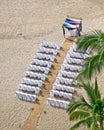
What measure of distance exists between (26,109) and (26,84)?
2.50 m

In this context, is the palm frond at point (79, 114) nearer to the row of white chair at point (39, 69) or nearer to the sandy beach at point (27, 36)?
the sandy beach at point (27, 36)

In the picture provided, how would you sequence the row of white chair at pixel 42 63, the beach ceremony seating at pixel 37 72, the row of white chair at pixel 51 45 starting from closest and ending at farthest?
the beach ceremony seating at pixel 37 72
the row of white chair at pixel 42 63
the row of white chair at pixel 51 45

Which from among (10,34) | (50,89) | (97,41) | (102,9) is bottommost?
(50,89)

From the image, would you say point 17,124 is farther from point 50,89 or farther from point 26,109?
point 50,89

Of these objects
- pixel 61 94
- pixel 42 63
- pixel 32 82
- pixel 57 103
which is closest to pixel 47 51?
pixel 42 63

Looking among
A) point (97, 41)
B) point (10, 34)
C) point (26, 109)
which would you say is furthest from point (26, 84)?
point (97, 41)

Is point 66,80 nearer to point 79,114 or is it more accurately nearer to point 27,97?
point 27,97

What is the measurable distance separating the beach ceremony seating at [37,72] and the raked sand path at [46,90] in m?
0.31

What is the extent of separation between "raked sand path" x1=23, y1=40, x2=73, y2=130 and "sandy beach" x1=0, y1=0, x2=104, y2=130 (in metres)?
0.29

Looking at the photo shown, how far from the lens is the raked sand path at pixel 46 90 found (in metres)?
23.4

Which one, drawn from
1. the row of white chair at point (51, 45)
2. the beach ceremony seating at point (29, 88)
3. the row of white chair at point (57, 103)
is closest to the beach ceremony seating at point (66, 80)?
the row of white chair at point (57, 103)

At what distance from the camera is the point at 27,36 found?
31094mm

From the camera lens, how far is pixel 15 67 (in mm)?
27844

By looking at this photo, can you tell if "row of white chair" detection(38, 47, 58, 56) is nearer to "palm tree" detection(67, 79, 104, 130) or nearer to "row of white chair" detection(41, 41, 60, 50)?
"row of white chair" detection(41, 41, 60, 50)
